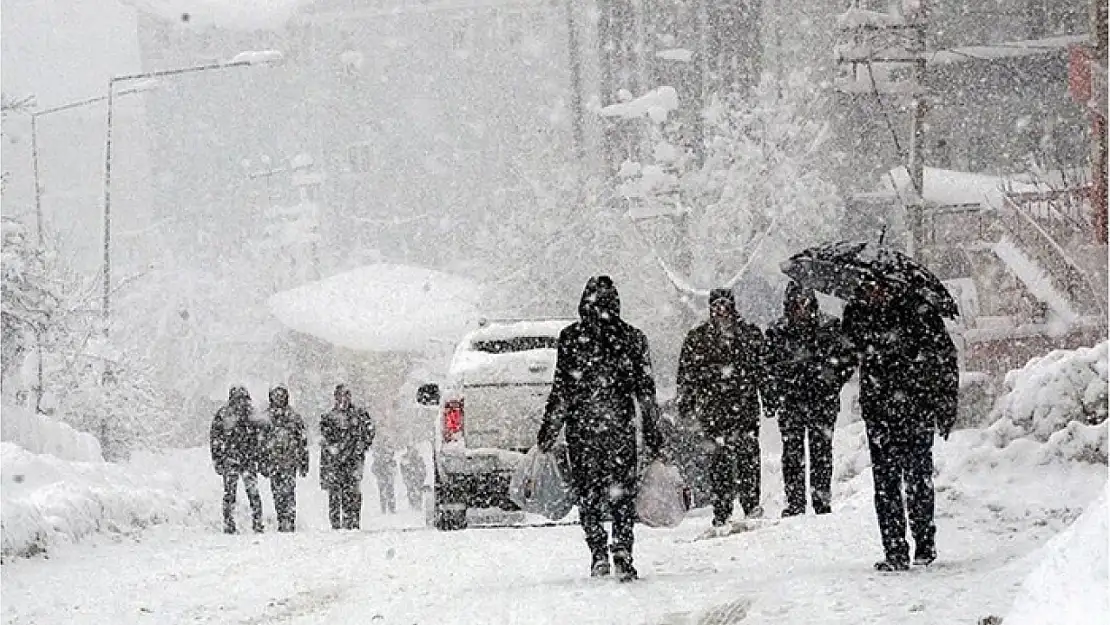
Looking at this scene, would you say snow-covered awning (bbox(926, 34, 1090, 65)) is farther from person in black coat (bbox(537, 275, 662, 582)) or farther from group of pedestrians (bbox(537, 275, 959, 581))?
person in black coat (bbox(537, 275, 662, 582))

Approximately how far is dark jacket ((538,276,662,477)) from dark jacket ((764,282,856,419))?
2966 mm

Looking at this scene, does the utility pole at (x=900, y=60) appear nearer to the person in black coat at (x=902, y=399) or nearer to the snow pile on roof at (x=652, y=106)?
the snow pile on roof at (x=652, y=106)

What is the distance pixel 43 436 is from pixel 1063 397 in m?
14.5

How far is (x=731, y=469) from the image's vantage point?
11609mm

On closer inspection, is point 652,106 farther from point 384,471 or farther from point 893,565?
point 893,565

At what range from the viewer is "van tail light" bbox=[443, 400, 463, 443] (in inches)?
487

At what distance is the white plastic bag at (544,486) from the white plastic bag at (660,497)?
0.40 m

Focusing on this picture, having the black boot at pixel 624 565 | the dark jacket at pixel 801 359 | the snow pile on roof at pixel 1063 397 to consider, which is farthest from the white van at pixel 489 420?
the snow pile on roof at pixel 1063 397

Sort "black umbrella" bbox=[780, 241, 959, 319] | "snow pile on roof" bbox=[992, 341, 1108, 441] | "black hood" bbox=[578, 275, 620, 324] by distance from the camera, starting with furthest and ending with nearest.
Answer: "snow pile on roof" bbox=[992, 341, 1108, 441]
"black hood" bbox=[578, 275, 620, 324]
"black umbrella" bbox=[780, 241, 959, 319]

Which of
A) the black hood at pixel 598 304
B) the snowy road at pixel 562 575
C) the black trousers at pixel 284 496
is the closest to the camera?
the snowy road at pixel 562 575

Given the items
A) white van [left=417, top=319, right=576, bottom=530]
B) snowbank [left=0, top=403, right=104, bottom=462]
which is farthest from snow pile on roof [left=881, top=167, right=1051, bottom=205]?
white van [left=417, top=319, right=576, bottom=530]

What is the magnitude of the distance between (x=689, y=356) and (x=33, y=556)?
17.5 ft

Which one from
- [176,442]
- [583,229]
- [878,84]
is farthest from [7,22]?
[878,84]

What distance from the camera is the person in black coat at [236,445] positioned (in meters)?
16.1
